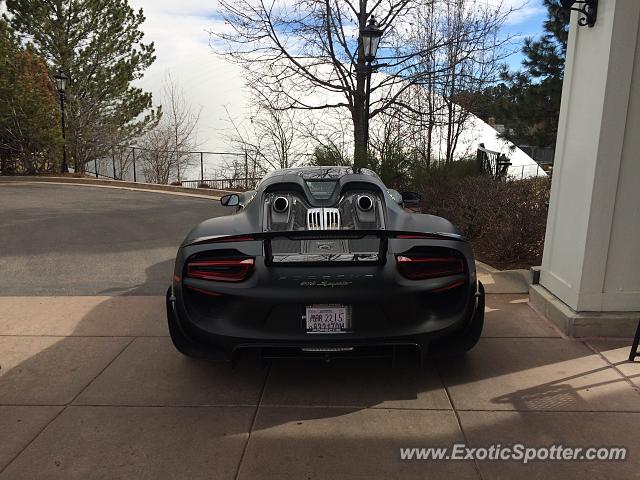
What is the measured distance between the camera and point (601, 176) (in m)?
4.02

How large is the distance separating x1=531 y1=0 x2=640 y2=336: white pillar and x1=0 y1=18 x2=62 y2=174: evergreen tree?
874 inches

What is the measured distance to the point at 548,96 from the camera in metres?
15.5

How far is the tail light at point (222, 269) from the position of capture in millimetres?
3248

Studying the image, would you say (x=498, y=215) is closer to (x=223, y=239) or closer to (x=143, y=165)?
(x=223, y=239)

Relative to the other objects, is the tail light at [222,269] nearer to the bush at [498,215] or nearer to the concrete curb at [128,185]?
the bush at [498,215]

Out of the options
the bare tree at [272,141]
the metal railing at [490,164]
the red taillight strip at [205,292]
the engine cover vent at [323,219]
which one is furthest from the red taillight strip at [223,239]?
the bare tree at [272,141]

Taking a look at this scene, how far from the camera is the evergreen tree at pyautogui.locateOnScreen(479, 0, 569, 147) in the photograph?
14.9 metres

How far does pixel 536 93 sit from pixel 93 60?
25.7 m

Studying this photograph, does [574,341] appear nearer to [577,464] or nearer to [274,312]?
[577,464]

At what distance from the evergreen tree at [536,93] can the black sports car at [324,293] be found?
1277cm

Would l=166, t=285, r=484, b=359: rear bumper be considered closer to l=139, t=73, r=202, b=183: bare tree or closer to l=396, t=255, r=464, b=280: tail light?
l=396, t=255, r=464, b=280: tail light

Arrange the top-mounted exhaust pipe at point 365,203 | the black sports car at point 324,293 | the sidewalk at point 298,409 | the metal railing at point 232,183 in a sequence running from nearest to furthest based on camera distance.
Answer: the sidewalk at point 298,409 → the black sports car at point 324,293 → the top-mounted exhaust pipe at point 365,203 → the metal railing at point 232,183

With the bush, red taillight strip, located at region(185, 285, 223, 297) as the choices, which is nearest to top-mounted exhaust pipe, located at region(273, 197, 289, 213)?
red taillight strip, located at region(185, 285, 223, 297)

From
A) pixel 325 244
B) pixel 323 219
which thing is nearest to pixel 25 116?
pixel 323 219
